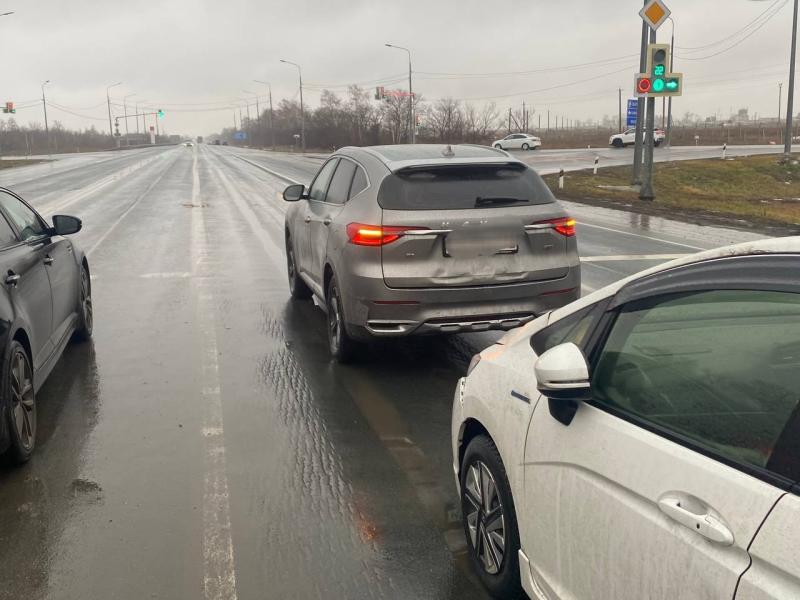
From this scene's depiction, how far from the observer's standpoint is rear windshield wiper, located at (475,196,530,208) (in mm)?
6078

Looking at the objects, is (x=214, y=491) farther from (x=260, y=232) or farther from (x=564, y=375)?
(x=260, y=232)

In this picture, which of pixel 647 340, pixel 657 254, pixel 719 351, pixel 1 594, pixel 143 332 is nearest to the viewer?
pixel 719 351

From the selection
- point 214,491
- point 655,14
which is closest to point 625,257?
point 214,491

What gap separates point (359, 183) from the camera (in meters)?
6.69

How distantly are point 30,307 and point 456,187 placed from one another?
314cm

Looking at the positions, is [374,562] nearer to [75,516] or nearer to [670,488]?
[75,516]

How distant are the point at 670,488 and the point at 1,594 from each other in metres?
2.81

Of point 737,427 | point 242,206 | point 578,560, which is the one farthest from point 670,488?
point 242,206

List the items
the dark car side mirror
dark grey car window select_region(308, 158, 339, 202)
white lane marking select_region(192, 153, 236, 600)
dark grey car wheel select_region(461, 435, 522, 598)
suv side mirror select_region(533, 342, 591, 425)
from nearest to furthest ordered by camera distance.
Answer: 1. suv side mirror select_region(533, 342, 591, 425)
2. dark grey car wheel select_region(461, 435, 522, 598)
3. white lane marking select_region(192, 153, 236, 600)
4. the dark car side mirror
5. dark grey car window select_region(308, 158, 339, 202)

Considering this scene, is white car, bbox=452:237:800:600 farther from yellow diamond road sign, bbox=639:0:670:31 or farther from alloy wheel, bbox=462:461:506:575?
yellow diamond road sign, bbox=639:0:670:31

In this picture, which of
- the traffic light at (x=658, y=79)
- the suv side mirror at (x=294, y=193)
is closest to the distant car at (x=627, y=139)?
the traffic light at (x=658, y=79)

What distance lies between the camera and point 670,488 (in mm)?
2062

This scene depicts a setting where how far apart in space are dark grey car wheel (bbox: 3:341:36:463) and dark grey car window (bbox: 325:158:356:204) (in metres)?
3.03

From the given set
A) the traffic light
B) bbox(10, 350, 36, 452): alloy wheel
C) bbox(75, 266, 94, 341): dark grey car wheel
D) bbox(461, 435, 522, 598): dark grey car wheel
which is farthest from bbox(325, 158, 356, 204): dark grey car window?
the traffic light
